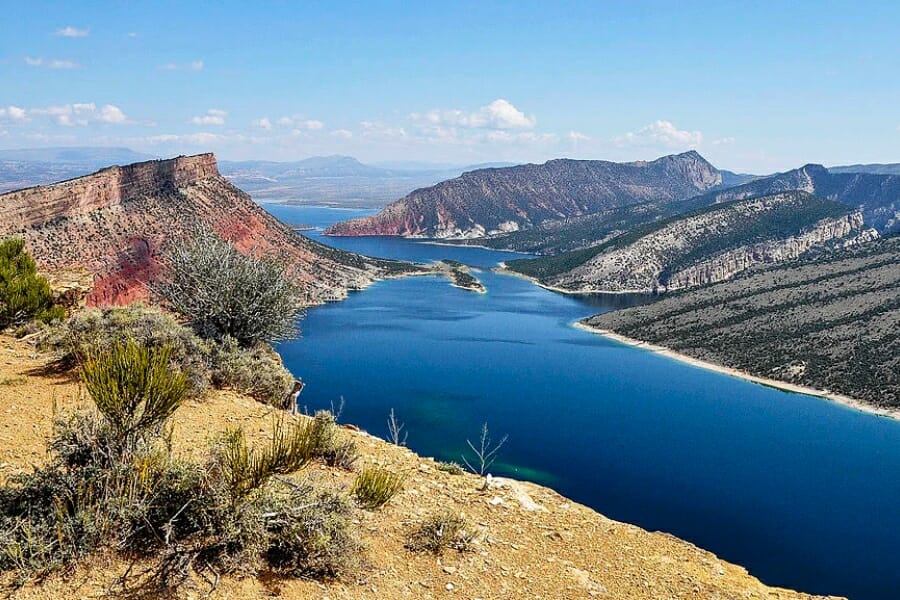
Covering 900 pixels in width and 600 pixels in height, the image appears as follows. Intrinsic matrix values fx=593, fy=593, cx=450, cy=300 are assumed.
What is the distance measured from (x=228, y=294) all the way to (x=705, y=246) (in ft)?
441

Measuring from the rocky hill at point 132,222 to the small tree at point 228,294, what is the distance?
6.45 meters

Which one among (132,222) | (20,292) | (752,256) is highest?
(132,222)

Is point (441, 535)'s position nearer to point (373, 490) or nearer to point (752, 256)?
point (373, 490)

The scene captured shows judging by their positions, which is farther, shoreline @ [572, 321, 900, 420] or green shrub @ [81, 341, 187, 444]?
shoreline @ [572, 321, 900, 420]

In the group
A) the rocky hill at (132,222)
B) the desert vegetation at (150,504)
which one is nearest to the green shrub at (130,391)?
the desert vegetation at (150,504)

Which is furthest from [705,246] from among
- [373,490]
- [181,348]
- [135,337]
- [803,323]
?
[373,490]

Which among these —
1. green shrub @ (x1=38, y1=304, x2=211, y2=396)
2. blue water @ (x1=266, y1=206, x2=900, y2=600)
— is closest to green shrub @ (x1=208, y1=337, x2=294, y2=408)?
green shrub @ (x1=38, y1=304, x2=211, y2=396)

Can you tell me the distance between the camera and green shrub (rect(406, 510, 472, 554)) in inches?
345

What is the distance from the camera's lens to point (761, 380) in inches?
2662

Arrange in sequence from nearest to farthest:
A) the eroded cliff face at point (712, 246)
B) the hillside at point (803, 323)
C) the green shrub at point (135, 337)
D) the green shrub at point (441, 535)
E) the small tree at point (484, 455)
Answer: the green shrub at point (441, 535)
the green shrub at point (135, 337)
the small tree at point (484, 455)
the hillside at point (803, 323)
the eroded cliff face at point (712, 246)

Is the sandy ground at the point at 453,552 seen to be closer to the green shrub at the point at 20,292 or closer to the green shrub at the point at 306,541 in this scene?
the green shrub at the point at 306,541

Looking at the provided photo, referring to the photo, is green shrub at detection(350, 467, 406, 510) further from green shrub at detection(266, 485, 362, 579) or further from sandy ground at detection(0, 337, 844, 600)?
green shrub at detection(266, 485, 362, 579)

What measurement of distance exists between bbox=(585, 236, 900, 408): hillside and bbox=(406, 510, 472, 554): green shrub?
215 ft

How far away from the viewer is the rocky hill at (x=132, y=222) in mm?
55388
